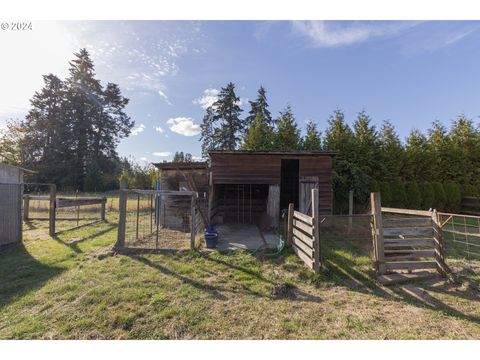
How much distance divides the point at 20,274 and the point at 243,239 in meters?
6.26

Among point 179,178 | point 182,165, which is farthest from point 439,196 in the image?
point 179,178

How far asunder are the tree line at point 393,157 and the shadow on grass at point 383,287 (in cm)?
794

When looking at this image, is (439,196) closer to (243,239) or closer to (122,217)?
(243,239)

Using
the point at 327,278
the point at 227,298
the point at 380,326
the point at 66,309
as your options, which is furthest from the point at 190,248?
the point at 380,326

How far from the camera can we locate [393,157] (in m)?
13.8

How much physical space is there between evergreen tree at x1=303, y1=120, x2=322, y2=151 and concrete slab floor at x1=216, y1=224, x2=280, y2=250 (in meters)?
7.44

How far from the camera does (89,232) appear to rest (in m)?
9.39

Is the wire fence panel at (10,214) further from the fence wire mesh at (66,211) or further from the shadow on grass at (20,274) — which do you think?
the fence wire mesh at (66,211)

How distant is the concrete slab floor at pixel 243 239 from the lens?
7.47m

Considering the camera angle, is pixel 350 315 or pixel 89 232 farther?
pixel 89 232

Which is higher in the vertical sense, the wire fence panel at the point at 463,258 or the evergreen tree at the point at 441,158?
the evergreen tree at the point at 441,158

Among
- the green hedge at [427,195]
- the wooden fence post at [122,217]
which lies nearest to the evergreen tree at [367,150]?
the green hedge at [427,195]

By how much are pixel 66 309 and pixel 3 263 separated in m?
4.03
